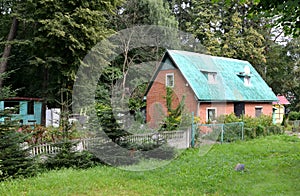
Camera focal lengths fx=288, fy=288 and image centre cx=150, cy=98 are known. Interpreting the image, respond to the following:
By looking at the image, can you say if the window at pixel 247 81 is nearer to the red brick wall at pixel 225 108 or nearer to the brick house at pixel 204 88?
the brick house at pixel 204 88

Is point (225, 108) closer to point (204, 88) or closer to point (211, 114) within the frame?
point (211, 114)

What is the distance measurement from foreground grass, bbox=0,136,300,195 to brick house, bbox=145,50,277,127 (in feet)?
25.7

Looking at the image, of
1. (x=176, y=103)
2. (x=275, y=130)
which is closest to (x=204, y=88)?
(x=176, y=103)

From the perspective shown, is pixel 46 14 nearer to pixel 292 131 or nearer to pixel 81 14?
pixel 81 14

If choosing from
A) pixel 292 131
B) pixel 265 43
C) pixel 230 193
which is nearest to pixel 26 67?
pixel 230 193

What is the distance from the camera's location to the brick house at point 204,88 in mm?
17406

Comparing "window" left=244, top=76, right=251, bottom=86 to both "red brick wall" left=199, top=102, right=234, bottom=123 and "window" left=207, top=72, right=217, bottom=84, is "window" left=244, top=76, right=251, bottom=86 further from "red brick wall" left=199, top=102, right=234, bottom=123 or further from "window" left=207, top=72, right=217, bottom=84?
"window" left=207, top=72, right=217, bottom=84

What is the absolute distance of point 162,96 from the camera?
17406 mm

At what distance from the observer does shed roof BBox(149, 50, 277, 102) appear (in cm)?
1756

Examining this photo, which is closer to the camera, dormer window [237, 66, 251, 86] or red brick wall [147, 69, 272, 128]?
red brick wall [147, 69, 272, 128]

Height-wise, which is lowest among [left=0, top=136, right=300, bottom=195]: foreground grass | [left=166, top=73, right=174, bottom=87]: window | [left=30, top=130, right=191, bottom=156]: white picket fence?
[left=0, top=136, right=300, bottom=195]: foreground grass

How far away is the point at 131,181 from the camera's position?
289 inches

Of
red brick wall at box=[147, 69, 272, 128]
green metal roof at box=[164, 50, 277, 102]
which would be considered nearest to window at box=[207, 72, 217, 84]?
green metal roof at box=[164, 50, 277, 102]

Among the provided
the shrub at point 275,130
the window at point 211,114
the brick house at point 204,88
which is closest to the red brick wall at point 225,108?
the brick house at point 204,88
